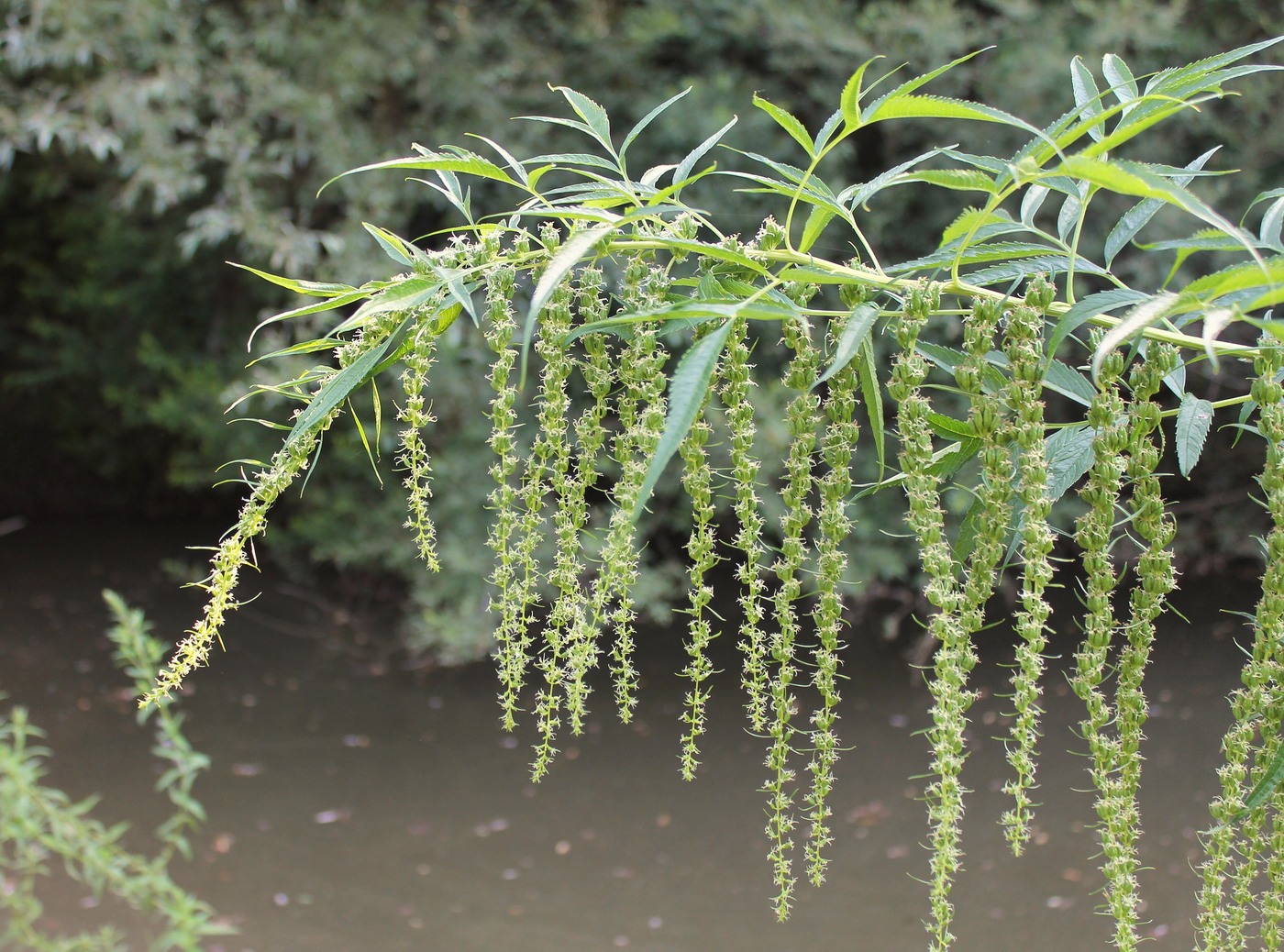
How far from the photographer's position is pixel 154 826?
10.2 ft

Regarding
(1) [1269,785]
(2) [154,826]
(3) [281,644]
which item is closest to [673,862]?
(2) [154,826]

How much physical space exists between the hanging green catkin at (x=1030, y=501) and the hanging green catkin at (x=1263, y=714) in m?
0.12

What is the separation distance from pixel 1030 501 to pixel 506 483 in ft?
0.89

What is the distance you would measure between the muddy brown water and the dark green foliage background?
435 mm

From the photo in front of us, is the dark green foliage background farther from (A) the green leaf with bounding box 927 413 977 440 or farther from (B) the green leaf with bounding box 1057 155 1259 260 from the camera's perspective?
(B) the green leaf with bounding box 1057 155 1259 260

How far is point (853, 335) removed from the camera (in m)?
0.52

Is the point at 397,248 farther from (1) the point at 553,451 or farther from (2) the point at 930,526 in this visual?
(2) the point at 930,526

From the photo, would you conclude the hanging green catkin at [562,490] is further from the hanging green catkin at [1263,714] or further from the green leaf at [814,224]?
the hanging green catkin at [1263,714]

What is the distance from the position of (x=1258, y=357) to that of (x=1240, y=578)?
4.25 metres

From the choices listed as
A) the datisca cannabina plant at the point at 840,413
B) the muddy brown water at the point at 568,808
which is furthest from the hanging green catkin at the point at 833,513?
the muddy brown water at the point at 568,808

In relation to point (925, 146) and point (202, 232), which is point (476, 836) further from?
point (925, 146)

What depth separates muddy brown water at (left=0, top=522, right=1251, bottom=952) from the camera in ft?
8.77

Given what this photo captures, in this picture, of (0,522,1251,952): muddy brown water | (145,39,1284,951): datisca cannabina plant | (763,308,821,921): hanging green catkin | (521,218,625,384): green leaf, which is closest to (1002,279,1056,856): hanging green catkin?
(145,39,1284,951): datisca cannabina plant

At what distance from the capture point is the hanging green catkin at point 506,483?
0.56 metres
